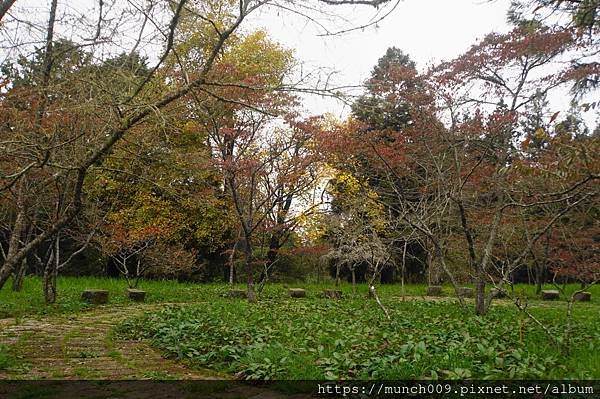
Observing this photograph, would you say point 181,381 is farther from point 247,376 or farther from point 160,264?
point 160,264

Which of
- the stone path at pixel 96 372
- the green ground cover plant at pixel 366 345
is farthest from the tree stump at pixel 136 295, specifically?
the stone path at pixel 96 372

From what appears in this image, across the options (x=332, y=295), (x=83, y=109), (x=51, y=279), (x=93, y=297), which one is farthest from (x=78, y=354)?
(x=332, y=295)

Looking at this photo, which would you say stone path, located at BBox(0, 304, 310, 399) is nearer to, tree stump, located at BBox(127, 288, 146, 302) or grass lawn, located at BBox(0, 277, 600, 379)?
grass lawn, located at BBox(0, 277, 600, 379)

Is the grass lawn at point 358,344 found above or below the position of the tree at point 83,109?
below

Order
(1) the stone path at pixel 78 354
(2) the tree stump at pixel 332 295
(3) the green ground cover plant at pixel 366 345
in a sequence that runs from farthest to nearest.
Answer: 1. (2) the tree stump at pixel 332 295
2. (1) the stone path at pixel 78 354
3. (3) the green ground cover plant at pixel 366 345

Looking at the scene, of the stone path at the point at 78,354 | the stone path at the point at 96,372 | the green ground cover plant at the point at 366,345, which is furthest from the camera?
the stone path at the point at 78,354

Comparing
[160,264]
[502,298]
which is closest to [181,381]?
[160,264]

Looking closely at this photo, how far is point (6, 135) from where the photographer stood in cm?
471

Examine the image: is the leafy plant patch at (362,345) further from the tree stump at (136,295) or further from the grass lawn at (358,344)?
the tree stump at (136,295)

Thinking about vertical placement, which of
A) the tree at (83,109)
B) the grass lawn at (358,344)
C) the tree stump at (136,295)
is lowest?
the tree stump at (136,295)

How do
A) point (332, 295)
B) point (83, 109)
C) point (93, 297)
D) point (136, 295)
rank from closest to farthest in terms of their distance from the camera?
point (83, 109) → point (93, 297) → point (136, 295) → point (332, 295)

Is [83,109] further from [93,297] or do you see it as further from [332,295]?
[332,295]

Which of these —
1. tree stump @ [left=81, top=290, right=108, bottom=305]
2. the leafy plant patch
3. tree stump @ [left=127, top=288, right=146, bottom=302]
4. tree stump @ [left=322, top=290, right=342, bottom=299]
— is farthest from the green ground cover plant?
tree stump @ [left=322, top=290, right=342, bottom=299]

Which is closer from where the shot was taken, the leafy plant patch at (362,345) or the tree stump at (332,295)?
the leafy plant patch at (362,345)
